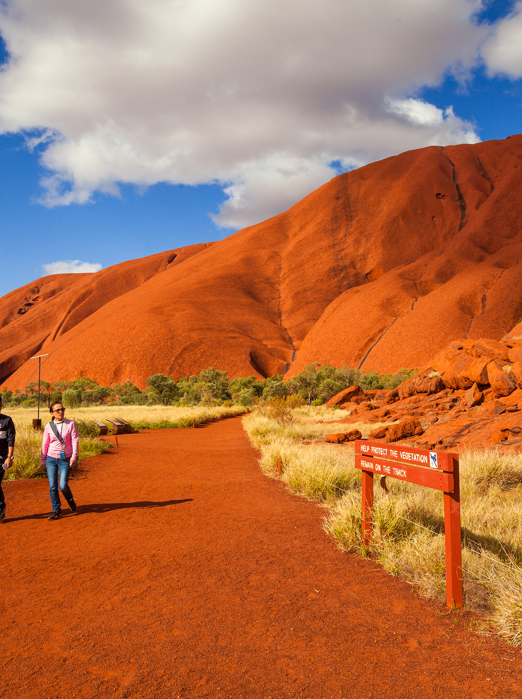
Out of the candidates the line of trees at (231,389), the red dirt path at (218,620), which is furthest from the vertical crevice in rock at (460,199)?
the red dirt path at (218,620)

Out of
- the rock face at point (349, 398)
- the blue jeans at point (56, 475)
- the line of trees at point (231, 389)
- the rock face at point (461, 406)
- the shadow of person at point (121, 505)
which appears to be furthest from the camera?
the line of trees at point (231, 389)

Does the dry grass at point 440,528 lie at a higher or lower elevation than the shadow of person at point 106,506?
higher

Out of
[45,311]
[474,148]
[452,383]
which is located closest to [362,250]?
[474,148]

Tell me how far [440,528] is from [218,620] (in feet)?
9.62

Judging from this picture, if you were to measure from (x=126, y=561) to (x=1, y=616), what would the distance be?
1309 mm

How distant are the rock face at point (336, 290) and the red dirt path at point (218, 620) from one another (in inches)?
1877

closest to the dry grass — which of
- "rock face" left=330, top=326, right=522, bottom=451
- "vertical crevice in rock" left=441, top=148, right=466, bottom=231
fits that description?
"rock face" left=330, top=326, right=522, bottom=451

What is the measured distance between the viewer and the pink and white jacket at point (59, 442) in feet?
21.5

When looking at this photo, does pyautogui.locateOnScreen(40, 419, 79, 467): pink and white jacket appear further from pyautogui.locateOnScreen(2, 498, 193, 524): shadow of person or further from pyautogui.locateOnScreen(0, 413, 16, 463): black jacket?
pyautogui.locateOnScreen(2, 498, 193, 524): shadow of person

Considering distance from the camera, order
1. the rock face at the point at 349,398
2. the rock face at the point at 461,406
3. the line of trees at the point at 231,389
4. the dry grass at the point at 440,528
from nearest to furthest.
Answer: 1. the dry grass at the point at 440,528
2. the rock face at the point at 461,406
3. the rock face at the point at 349,398
4. the line of trees at the point at 231,389

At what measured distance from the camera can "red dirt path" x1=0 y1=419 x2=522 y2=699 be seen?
2.70 metres

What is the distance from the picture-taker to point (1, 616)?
140 inches

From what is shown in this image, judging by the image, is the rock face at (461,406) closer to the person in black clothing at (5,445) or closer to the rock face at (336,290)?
the person in black clothing at (5,445)

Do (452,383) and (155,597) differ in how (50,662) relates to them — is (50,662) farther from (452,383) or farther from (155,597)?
(452,383)
